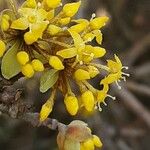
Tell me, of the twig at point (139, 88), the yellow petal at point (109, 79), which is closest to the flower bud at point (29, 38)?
the yellow petal at point (109, 79)

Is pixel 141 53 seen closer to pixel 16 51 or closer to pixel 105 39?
pixel 105 39

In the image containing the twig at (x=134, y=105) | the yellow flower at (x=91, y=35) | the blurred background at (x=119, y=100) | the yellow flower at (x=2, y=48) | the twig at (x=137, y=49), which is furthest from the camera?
the twig at (x=137, y=49)

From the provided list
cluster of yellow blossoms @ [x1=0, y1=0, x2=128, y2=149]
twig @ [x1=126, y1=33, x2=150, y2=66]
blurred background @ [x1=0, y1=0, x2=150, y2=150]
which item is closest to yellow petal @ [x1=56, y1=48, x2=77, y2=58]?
cluster of yellow blossoms @ [x1=0, y1=0, x2=128, y2=149]

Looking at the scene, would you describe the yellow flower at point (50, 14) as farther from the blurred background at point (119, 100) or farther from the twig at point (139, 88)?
the twig at point (139, 88)

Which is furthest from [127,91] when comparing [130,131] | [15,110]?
[15,110]

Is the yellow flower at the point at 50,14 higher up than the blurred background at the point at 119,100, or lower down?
higher up

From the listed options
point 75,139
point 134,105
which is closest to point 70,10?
A: point 75,139

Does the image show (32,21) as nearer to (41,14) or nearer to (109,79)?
(41,14)
